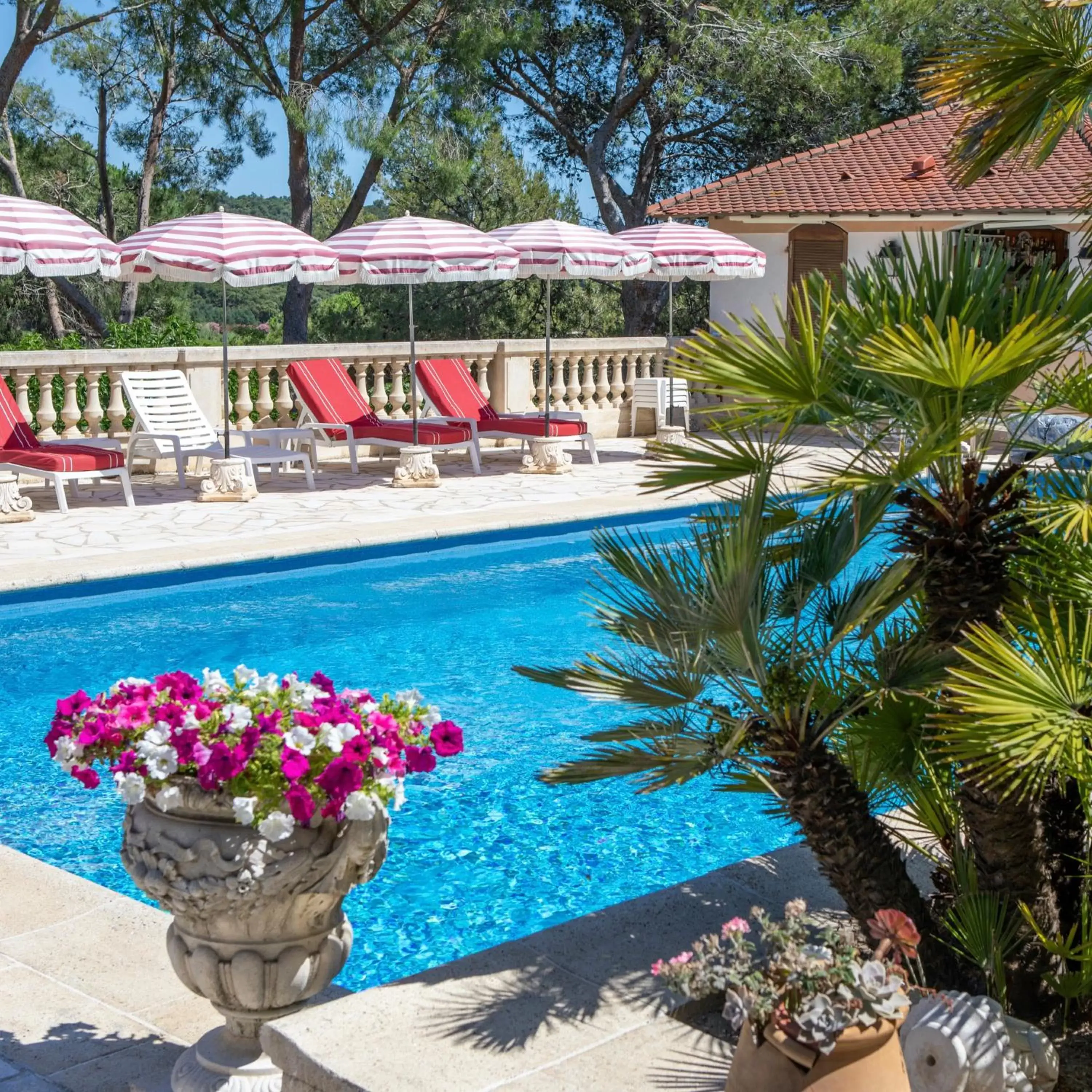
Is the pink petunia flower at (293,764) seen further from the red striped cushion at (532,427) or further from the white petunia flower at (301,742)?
the red striped cushion at (532,427)

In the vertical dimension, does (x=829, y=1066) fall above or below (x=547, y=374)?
below

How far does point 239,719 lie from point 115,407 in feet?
43.6

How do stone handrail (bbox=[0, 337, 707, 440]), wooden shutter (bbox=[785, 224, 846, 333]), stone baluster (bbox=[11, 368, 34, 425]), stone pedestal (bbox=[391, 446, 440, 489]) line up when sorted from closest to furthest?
1. stone baluster (bbox=[11, 368, 34, 425])
2. stone handrail (bbox=[0, 337, 707, 440])
3. stone pedestal (bbox=[391, 446, 440, 489])
4. wooden shutter (bbox=[785, 224, 846, 333])

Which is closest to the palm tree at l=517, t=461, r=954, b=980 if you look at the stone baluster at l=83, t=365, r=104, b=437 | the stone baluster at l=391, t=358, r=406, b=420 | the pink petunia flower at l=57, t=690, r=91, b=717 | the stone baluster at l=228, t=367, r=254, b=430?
the pink petunia flower at l=57, t=690, r=91, b=717

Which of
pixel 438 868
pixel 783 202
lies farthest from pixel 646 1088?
pixel 783 202

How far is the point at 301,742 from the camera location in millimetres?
3393

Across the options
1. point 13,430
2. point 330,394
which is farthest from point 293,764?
point 330,394

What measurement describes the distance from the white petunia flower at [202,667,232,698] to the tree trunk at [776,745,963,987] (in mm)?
1399

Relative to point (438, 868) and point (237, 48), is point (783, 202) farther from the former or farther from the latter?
point (438, 868)

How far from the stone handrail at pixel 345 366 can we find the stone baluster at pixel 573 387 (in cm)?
2

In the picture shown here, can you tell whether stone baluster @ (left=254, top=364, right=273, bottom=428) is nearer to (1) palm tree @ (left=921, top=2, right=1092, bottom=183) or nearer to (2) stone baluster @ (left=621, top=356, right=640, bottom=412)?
(2) stone baluster @ (left=621, top=356, right=640, bottom=412)

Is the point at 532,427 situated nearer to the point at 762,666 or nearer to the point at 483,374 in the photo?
the point at 483,374

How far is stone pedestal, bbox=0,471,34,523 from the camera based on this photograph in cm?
1309

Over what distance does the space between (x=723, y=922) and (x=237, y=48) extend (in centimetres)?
2626
